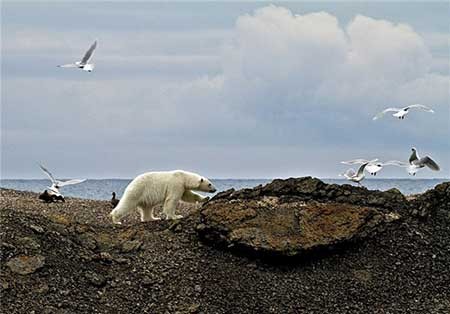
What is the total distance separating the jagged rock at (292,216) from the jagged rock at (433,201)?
0.32m

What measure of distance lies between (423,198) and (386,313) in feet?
8.70

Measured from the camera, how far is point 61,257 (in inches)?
583

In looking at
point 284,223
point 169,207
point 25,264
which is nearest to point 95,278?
point 25,264

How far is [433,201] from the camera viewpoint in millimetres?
16656

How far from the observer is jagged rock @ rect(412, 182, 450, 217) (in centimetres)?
1641

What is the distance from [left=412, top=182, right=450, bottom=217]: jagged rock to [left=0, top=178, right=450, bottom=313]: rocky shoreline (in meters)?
0.02

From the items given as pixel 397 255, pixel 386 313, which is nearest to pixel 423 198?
pixel 397 255

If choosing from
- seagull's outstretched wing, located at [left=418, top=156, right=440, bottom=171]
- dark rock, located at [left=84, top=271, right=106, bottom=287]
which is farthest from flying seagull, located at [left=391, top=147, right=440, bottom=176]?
dark rock, located at [left=84, top=271, right=106, bottom=287]

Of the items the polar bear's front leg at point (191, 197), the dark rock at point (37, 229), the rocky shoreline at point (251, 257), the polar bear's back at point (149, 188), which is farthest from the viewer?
the polar bear's front leg at point (191, 197)

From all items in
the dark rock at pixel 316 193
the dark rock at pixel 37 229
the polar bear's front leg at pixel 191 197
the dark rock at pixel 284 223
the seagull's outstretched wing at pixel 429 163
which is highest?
the seagull's outstretched wing at pixel 429 163

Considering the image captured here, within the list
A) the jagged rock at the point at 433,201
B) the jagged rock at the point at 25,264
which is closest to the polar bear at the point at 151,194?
the jagged rock at the point at 25,264

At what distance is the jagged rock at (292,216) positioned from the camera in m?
15.3

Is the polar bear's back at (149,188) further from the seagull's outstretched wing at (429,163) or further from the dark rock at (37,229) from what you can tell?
the seagull's outstretched wing at (429,163)

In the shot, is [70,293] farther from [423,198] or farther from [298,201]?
[423,198]
